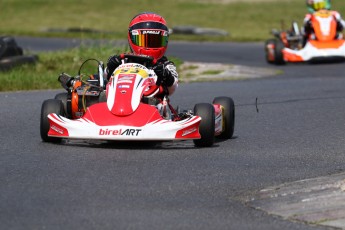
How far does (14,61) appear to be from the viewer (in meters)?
16.5

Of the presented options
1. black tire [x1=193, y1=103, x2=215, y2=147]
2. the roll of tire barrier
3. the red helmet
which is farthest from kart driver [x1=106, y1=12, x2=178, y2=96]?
the roll of tire barrier

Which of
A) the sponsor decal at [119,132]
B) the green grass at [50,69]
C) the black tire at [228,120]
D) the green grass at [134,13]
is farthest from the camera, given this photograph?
the green grass at [134,13]

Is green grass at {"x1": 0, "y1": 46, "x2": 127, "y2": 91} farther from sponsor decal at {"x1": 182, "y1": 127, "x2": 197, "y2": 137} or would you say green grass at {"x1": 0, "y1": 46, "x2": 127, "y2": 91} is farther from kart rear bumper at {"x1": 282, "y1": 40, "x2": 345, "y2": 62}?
sponsor decal at {"x1": 182, "y1": 127, "x2": 197, "y2": 137}

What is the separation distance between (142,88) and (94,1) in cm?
2943

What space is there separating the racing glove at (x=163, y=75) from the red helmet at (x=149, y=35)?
395mm

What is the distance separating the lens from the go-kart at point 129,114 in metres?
8.38

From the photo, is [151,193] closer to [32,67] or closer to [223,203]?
[223,203]

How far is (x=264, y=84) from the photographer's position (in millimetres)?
15227

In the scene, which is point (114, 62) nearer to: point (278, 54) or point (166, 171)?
point (166, 171)

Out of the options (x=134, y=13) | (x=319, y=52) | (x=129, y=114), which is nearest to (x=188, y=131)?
(x=129, y=114)

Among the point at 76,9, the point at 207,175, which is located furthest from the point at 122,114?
the point at 76,9

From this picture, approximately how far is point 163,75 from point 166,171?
6.46 feet

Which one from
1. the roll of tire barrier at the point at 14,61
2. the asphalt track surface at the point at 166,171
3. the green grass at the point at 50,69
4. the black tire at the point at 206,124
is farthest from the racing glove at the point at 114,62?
the roll of tire barrier at the point at 14,61

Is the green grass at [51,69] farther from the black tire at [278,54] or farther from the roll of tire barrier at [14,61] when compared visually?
the black tire at [278,54]
